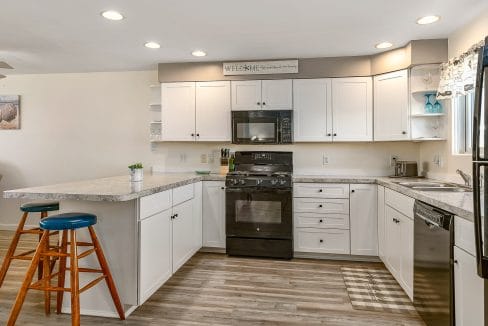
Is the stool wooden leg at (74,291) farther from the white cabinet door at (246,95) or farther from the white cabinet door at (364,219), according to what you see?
the white cabinet door at (364,219)

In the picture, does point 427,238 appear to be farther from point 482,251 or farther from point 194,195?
point 194,195

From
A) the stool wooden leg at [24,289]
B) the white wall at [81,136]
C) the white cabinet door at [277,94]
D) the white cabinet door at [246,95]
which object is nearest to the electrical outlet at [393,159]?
the white wall at [81,136]

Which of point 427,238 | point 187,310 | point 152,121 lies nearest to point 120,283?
point 187,310

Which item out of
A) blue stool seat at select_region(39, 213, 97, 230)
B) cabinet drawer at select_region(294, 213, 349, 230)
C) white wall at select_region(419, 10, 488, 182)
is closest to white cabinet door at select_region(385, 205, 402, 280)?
cabinet drawer at select_region(294, 213, 349, 230)

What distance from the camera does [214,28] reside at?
294cm

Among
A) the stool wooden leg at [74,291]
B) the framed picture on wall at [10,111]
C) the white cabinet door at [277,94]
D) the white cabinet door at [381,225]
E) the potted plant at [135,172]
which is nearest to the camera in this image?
the stool wooden leg at [74,291]

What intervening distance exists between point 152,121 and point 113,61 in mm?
841

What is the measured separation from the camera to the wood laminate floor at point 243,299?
233cm

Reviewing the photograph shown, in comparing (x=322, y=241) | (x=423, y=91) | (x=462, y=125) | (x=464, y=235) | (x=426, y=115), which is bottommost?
(x=322, y=241)

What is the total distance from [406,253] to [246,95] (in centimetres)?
237

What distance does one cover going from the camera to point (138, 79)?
175 inches

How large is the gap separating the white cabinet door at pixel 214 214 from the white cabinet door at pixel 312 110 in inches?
43.0

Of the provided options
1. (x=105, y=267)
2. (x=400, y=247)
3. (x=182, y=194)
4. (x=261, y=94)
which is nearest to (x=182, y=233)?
(x=182, y=194)

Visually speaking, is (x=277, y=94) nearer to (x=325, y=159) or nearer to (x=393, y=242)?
(x=325, y=159)
